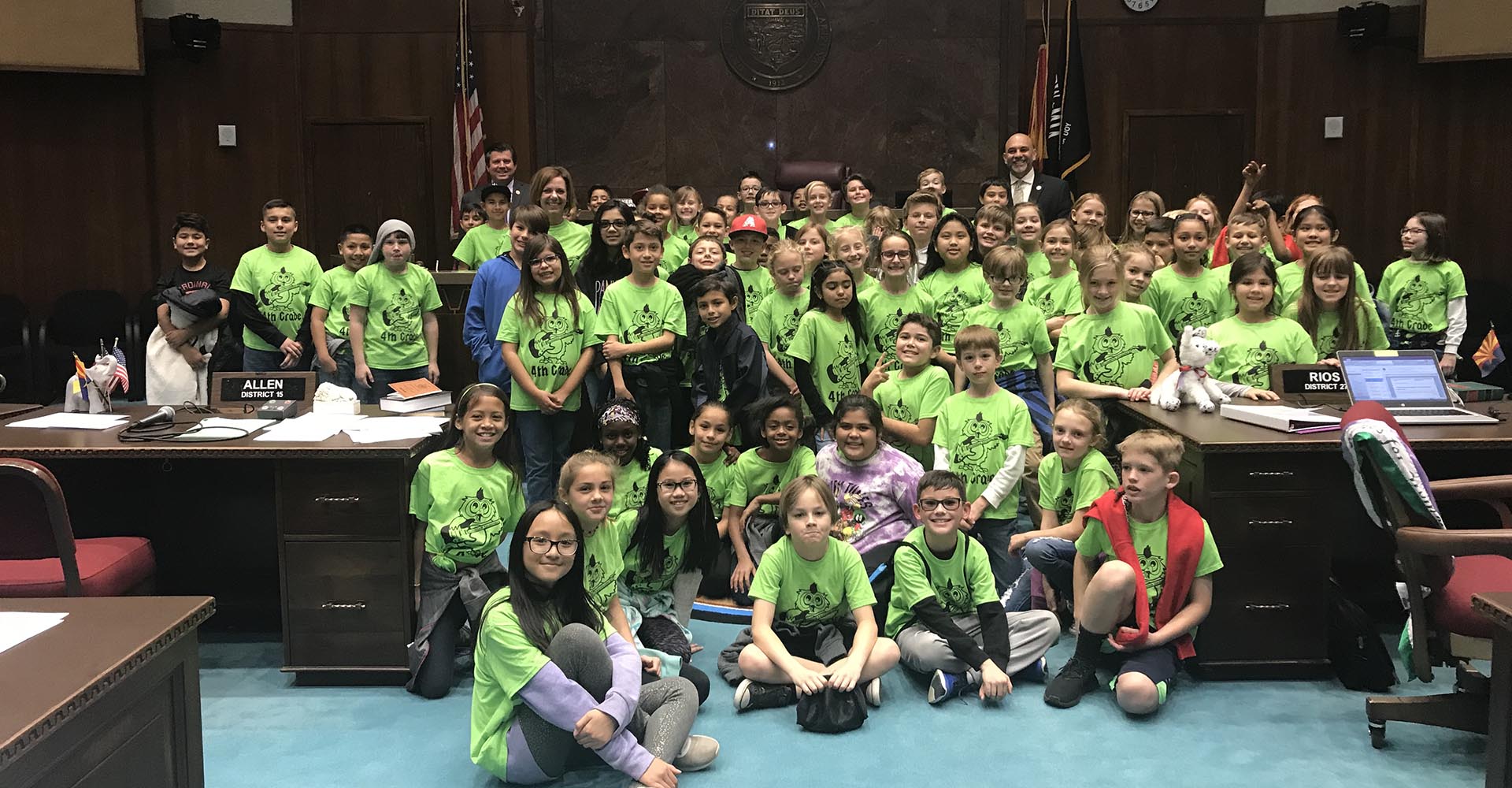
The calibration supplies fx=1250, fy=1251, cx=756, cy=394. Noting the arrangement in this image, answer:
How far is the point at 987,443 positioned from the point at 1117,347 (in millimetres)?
832

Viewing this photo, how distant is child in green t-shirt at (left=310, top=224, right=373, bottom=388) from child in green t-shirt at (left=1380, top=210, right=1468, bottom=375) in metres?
5.54

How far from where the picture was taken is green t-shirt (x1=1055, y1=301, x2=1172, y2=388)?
525 centimetres

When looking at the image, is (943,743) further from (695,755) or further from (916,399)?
(916,399)

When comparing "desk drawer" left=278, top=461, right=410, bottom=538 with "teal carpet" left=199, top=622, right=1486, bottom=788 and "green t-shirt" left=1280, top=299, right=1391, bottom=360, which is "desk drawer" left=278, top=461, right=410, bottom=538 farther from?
"green t-shirt" left=1280, top=299, right=1391, bottom=360

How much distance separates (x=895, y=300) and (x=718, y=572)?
1505 millimetres

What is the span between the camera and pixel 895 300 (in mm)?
5645

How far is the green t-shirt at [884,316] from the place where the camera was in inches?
221

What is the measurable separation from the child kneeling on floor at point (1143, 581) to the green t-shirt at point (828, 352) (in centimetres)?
154

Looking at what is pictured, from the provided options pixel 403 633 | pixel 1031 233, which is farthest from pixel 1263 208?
pixel 403 633

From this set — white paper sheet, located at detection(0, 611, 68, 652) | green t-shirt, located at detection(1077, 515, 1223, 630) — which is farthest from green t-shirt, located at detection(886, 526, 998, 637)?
white paper sheet, located at detection(0, 611, 68, 652)

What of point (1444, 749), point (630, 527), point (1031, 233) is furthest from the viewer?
point (1031, 233)

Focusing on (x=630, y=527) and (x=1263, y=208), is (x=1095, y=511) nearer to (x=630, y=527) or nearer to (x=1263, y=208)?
(x=630, y=527)

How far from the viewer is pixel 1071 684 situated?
410 centimetres

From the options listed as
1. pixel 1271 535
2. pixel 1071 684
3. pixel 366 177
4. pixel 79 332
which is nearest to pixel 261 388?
pixel 1071 684
